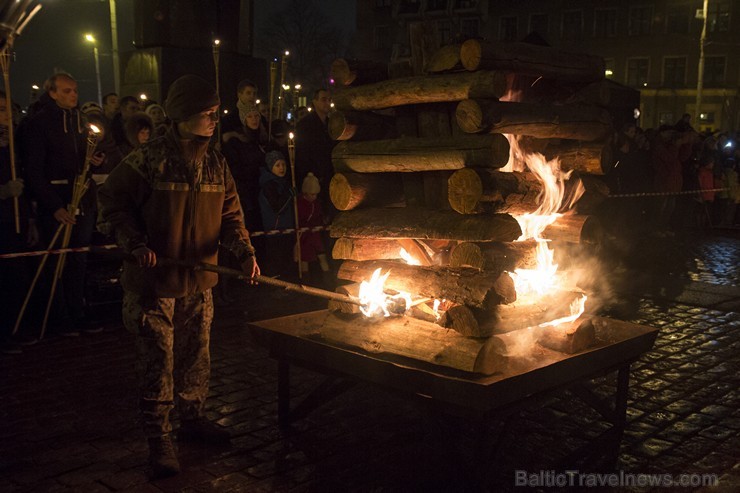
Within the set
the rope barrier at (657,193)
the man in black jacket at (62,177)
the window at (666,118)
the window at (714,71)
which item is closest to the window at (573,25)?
the window at (666,118)

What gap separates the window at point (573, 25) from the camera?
57.0 meters

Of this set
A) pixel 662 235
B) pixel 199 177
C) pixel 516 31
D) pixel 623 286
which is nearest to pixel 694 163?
pixel 662 235

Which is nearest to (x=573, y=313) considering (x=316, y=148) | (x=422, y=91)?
(x=422, y=91)

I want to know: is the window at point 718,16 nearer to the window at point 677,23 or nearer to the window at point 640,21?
the window at point 677,23

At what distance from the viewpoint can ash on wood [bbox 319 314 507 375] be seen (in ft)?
13.8

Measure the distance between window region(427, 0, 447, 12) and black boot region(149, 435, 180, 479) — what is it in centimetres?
5832

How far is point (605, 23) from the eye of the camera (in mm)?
56781

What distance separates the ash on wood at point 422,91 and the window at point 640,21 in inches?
2230

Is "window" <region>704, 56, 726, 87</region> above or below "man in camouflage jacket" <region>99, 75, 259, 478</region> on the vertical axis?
above

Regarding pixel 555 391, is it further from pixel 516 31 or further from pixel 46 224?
pixel 516 31

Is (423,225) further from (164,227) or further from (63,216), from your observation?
(63,216)

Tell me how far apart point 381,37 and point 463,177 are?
200ft

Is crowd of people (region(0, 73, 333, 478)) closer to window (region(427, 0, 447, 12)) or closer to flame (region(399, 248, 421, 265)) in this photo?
flame (region(399, 248, 421, 265))

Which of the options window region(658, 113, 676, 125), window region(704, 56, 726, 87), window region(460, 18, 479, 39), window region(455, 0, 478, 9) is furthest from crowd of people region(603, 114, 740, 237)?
window region(460, 18, 479, 39)
